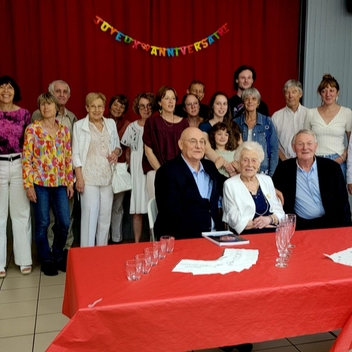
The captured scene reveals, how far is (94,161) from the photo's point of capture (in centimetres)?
365

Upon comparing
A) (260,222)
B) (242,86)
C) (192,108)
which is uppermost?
(242,86)

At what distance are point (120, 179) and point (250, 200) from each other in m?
1.45

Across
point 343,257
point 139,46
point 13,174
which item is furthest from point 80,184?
point 139,46

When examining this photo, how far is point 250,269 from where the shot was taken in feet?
5.74

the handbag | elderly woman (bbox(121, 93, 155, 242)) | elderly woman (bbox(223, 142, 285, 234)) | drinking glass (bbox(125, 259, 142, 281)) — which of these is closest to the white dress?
elderly woman (bbox(121, 93, 155, 242))

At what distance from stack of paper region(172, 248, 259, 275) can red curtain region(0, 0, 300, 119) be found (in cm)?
376

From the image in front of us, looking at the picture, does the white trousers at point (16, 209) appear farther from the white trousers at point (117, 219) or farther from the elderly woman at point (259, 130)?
the elderly woman at point (259, 130)

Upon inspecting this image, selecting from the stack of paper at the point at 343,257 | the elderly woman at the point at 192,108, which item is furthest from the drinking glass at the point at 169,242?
the elderly woman at the point at 192,108

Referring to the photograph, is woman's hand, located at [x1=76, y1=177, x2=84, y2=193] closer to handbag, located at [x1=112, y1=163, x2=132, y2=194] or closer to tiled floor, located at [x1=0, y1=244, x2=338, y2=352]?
handbag, located at [x1=112, y1=163, x2=132, y2=194]

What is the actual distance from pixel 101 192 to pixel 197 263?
2.06 m

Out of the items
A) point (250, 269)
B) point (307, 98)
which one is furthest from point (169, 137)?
point (307, 98)

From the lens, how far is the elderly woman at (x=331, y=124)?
3.69 metres

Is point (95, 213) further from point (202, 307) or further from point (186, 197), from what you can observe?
point (202, 307)

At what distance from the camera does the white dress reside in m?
3.94
